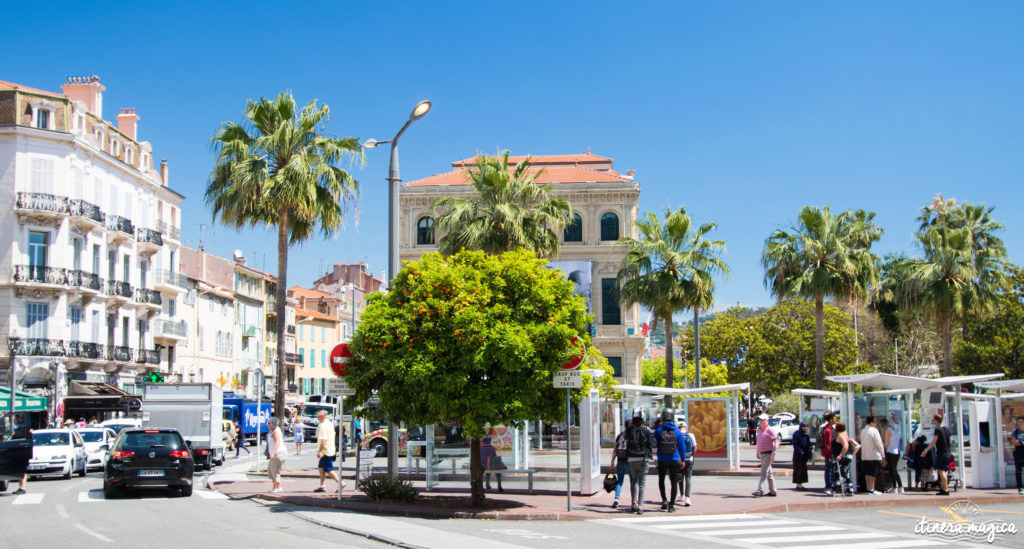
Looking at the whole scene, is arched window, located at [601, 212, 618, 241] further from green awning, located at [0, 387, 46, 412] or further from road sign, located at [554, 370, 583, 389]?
road sign, located at [554, 370, 583, 389]

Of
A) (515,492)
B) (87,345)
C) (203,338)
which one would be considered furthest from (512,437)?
(203,338)

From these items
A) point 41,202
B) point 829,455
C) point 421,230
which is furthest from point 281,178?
point 421,230

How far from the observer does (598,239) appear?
199ft

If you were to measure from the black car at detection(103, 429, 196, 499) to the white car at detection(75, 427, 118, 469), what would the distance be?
32.2 feet

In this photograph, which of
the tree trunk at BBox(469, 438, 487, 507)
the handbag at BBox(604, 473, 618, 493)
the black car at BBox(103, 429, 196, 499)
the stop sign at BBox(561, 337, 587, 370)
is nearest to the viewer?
the stop sign at BBox(561, 337, 587, 370)

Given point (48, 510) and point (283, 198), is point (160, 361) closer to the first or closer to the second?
point (283, 198)

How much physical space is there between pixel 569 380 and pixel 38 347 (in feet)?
118

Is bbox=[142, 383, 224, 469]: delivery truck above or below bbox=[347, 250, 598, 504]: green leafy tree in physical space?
below

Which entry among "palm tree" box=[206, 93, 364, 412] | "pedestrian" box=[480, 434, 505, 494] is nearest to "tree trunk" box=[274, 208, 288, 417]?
"palm tree" box=[206, 93, 364, 412]

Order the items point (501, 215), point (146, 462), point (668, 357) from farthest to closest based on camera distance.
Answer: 1. point (668, 357)
2. point (501, 215)
3. point (146, 462)

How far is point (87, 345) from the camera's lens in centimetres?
4478

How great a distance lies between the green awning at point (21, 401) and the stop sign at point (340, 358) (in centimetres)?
2378

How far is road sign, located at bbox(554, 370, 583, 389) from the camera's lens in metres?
14.6

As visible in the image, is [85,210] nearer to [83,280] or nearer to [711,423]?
[83,280]
